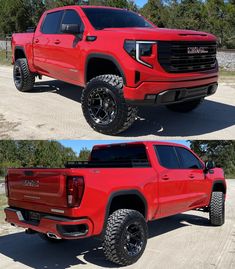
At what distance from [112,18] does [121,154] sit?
2846 mm

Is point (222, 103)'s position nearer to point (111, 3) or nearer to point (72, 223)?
point (72, 223)

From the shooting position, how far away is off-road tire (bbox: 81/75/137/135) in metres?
6.16

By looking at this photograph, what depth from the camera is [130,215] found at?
4914mm

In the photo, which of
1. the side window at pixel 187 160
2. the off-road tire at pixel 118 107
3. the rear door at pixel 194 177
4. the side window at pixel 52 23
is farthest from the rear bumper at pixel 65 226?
the side window at pixel 52 23

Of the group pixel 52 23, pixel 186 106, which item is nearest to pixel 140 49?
pixel 186 106

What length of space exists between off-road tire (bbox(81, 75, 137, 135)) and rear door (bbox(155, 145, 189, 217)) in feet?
2.32

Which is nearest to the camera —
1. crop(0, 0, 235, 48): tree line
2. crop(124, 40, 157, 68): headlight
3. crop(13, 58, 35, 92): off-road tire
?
crop(124, 40, 157, 68): headlight

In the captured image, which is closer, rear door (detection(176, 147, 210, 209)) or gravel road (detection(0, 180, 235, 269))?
gravel road (detection(0, 180, 235, 269))

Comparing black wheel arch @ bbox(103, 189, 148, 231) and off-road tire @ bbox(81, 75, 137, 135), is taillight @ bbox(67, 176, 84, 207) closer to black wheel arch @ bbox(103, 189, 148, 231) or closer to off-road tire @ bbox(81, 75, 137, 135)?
black wheel arch @ bbox(103, 189, 148, 231)

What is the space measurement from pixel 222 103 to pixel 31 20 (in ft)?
166

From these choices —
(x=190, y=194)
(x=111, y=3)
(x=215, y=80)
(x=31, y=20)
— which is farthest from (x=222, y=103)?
(x=31, y=20)

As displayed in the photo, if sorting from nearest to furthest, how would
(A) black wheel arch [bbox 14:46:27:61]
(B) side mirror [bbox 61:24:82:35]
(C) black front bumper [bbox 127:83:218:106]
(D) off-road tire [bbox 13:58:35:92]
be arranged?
1. (C) black front bumper [bbox 127:83:218:106]
2. (B) side mirror [bbox 61:24:82:35]
3. (D) off-road tire [bbox 13:58:35:92]
4. (A) black wheel arch [bbox 14:46:27:61]

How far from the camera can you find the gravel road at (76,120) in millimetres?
7079

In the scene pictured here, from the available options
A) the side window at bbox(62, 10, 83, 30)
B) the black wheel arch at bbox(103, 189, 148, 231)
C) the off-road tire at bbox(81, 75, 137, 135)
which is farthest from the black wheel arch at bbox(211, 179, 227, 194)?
the side window at bbox(62, 10, 83, 30)
